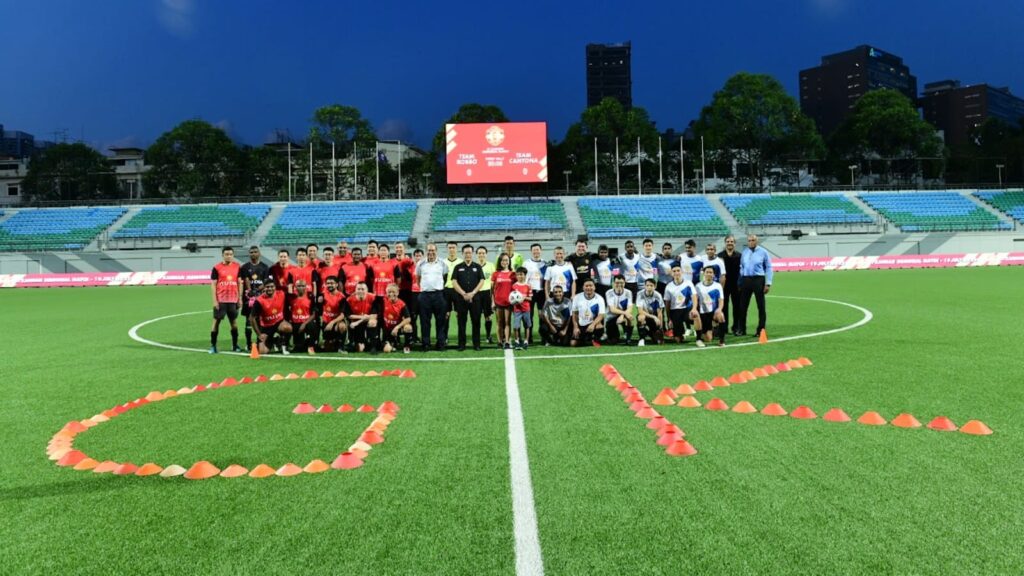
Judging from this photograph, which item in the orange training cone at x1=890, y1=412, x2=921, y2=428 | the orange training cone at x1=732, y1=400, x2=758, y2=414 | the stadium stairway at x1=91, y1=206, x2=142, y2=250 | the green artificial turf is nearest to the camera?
the green artificial turf

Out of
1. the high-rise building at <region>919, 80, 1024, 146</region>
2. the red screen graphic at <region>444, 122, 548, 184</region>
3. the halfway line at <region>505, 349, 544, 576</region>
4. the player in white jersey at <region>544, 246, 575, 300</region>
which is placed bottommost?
the halfway line at <region>505, 349, 544, 576</region>

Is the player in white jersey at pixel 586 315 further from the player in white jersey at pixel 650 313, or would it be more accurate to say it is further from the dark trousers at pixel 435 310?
the dark trousers at pixel 435 310

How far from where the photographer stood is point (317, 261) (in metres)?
12.7

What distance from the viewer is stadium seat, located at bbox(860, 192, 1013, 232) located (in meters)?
48.0

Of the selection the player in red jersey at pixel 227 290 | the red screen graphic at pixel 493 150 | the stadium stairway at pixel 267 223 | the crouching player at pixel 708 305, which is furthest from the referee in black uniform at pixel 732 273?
the stadium stairway at pixel 267 223

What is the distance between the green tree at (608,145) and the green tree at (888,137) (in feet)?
66.7

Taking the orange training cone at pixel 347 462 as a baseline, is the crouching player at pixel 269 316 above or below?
above

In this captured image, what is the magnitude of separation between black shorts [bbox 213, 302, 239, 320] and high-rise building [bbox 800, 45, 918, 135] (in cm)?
18201

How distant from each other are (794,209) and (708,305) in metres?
44.5

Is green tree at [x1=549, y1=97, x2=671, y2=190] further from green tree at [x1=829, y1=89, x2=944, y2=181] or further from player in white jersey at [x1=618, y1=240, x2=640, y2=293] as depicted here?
player in white jersey at [x1=618, y1=240, x2=640, y2=293]

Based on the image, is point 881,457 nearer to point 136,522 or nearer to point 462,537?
point 462,537

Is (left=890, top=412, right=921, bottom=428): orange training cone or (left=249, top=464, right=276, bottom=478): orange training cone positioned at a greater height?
(left=890, top=412, right=921, bottom=428): orange training cone

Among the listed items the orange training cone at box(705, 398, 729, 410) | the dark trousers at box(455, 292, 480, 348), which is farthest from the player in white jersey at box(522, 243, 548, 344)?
the orange training cone at box(705, 398, 729, 410)

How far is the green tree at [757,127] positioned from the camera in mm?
65562
